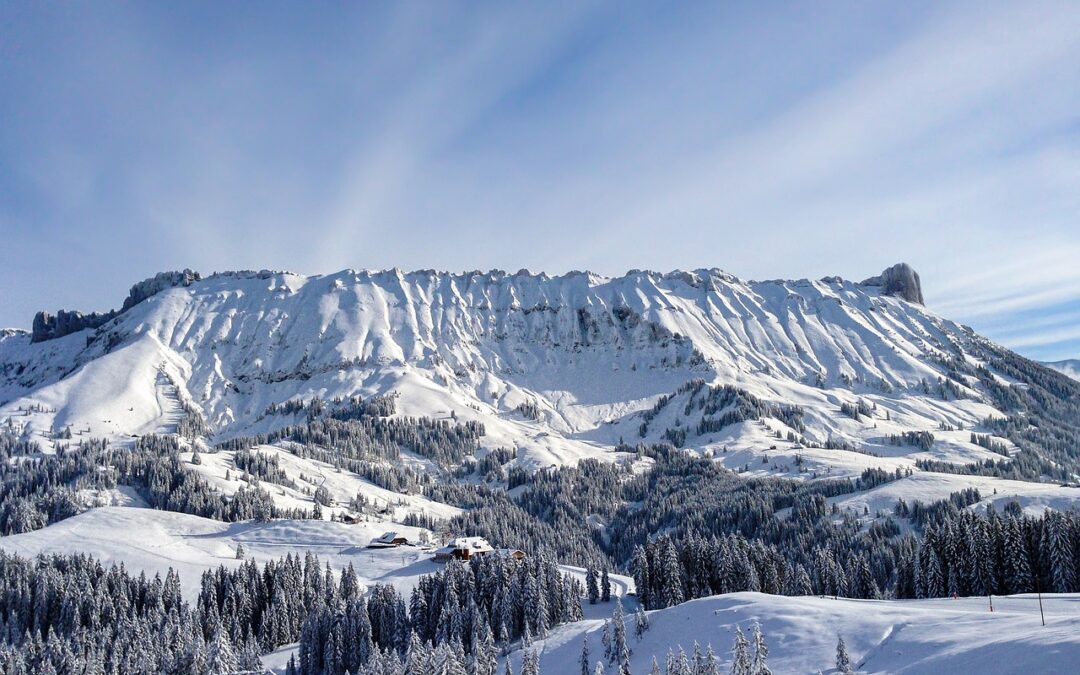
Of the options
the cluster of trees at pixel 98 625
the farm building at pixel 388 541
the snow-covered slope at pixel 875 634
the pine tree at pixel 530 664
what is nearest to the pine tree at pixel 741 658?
the snow-covered slope at pixel 875 634

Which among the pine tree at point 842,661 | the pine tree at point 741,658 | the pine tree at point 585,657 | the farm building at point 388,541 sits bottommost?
the pine tree at point 585,657

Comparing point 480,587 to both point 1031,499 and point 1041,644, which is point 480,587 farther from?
point 1031,499

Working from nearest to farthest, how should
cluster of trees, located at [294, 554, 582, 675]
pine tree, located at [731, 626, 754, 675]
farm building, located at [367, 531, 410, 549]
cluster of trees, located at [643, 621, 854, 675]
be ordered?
pine tree, located at [731, 626, 754, 675] < cluster of trees, located at [643, 621, 854, 675] < cluster of trees, located at [294, 554, 582, 675] < farm building, located at [367, 531, 410, 549]

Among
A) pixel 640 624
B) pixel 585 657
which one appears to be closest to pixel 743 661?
pixel 585 657

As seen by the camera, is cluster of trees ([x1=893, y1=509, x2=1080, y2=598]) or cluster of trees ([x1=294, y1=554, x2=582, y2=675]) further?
cluster of trees ([x1=294, y1=554, x2=582, y2=675])

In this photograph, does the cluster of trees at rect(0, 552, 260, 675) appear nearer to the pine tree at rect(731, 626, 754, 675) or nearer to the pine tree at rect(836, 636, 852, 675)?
the pine tree at rect(731, 626, 754, 675)

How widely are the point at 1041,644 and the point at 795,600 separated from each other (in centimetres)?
3718

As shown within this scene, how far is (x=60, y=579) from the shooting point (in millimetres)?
144375

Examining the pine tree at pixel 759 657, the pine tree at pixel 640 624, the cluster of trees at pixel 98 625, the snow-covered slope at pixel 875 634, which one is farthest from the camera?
the cluster of trees at pixel 98 625

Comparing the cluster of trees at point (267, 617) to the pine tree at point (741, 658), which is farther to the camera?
the cluster of trees at point (267, 617)

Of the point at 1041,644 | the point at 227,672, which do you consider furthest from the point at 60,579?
the point at 1041,644

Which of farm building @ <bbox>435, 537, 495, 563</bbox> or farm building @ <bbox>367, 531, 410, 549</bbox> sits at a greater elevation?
farm building @ <bbox>367, 531, 410, 549</bbox>

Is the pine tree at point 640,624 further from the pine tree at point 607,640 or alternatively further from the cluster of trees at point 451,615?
the cluster of trees at point 451,615

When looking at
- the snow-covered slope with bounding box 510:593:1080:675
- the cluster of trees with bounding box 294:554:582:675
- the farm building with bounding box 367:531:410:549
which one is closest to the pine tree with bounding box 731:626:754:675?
the snow-covered slope with bounding box 510:593:1080:675
